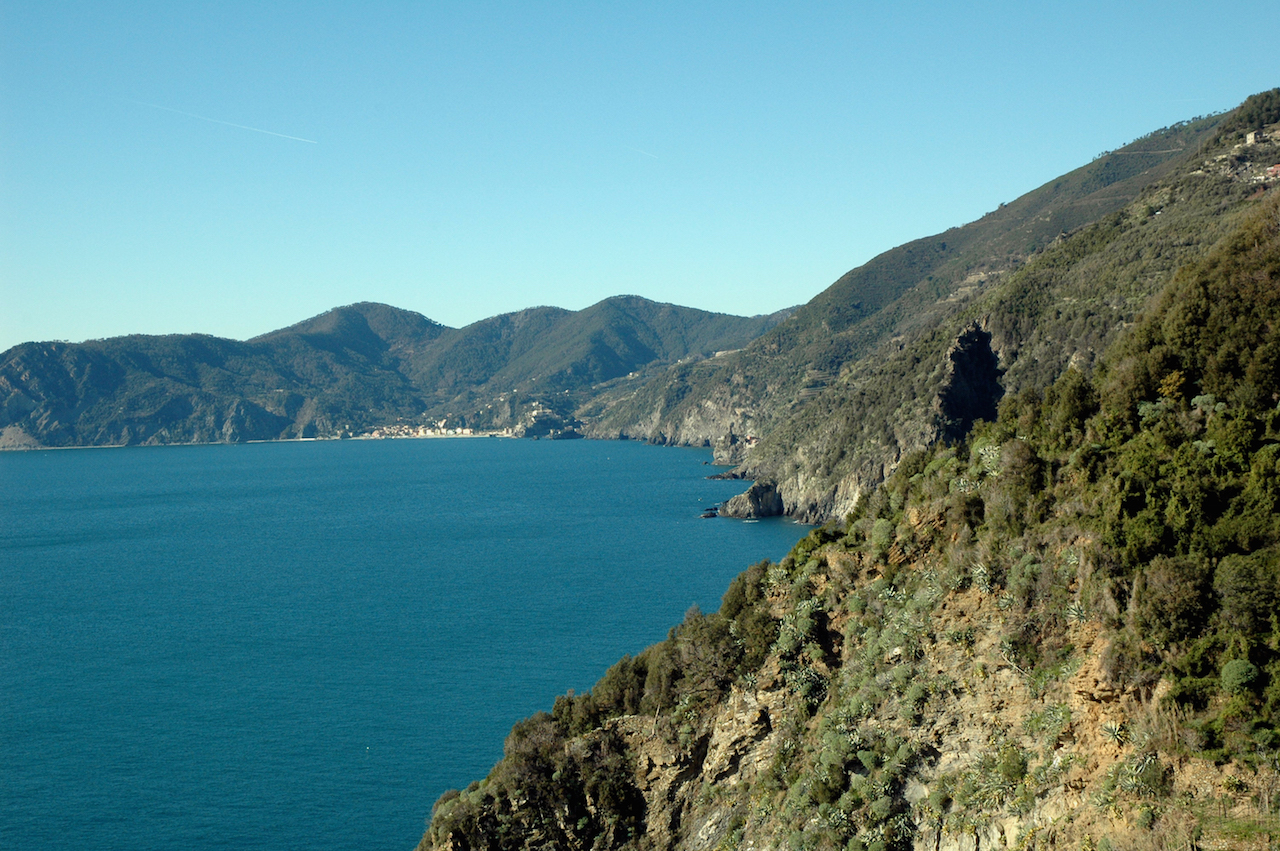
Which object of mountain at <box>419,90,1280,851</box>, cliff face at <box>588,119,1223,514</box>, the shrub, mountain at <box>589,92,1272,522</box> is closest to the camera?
the shrub

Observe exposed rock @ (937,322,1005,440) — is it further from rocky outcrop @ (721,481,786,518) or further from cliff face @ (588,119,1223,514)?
rocky outcrop @ (721,481,786,518)

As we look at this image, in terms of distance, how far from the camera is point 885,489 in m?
33.4

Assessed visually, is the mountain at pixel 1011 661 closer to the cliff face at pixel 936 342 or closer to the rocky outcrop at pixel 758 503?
the cliff face at pixel 936 342

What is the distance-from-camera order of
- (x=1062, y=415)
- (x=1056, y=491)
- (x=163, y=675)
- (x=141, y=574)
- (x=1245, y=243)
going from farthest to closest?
(x=141, y=574) < (x=163, y=675) < (x=1245, y=243) < (x=1062, y=415) < (x=1056, y=491)

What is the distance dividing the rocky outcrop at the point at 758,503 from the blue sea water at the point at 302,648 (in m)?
5.32

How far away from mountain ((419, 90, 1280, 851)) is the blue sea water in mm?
13519

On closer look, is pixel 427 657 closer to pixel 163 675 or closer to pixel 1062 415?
pixel 163 675

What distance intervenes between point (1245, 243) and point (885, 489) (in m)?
13.1

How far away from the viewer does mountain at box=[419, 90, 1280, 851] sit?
17984 millimetres

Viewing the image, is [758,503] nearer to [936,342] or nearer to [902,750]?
[936,342]

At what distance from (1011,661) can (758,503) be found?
97729 mm

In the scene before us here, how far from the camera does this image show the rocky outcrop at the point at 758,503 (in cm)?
11775

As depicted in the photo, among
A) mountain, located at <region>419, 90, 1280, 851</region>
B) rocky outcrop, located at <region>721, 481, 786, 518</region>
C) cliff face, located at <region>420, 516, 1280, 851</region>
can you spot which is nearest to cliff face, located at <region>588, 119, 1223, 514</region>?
rocky outcrop, located at <region>721, 481, 786, 518</region>

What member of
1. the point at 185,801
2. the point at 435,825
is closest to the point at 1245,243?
the point at 435,825
